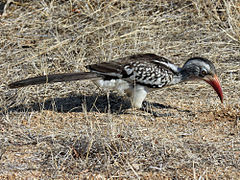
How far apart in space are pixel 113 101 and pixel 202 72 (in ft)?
3.84

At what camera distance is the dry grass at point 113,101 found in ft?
12.6

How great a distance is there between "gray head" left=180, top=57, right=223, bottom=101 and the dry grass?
0.84ft

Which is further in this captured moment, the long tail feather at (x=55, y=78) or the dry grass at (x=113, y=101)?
the long tail feather at (x=55, y=78)

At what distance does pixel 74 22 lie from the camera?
7129 millimetres

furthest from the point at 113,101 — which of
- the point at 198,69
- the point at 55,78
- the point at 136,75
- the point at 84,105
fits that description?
the point at 198,69

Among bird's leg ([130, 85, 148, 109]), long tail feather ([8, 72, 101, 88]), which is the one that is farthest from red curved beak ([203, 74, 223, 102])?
long tail feather ([8, 72, 101, 88])

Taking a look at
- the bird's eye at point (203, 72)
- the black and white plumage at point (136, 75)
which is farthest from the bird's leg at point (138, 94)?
the bird's eye at point (203, 72)

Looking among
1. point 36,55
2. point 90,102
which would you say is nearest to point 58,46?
point 36,55

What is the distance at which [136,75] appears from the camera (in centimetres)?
512

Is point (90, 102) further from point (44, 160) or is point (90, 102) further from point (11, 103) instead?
point (44, 160)

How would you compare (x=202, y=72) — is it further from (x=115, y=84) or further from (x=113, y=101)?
(x=113, y=101)

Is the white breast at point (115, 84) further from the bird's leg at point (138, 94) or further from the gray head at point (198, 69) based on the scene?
the gray head at point (198, 69)

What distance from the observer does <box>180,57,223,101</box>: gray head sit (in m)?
5.20

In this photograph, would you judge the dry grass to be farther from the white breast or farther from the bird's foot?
the white breast
